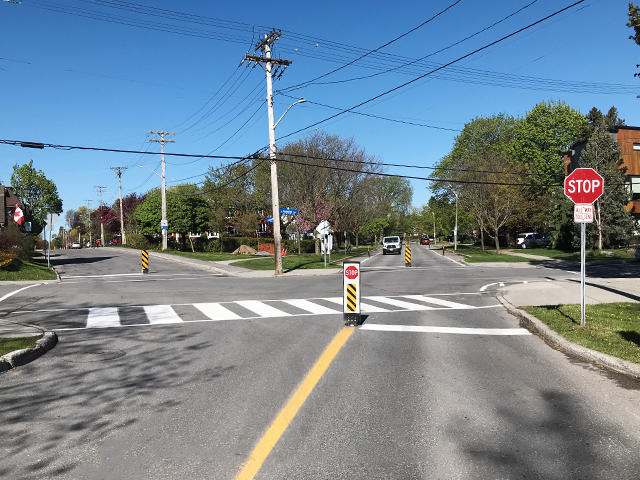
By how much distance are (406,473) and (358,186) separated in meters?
45.2

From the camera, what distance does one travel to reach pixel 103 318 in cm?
1209

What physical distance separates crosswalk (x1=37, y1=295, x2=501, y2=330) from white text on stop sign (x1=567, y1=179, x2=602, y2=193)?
4634 mm

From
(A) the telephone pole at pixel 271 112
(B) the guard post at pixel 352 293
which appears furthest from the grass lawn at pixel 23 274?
(B) the guard post at pixel 352 293

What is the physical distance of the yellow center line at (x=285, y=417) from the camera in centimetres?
406

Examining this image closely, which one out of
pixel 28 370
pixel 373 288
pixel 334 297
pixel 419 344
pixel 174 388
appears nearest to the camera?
pixel 174 388

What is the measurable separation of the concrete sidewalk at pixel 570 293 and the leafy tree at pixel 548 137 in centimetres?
4635

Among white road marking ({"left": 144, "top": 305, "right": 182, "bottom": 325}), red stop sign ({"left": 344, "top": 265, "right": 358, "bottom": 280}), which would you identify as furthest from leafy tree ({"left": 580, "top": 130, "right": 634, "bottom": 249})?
white road marking ({"left": 144, "top": 305, "right": 182, "bottom": 325})

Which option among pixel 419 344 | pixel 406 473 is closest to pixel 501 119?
pixel 419 344

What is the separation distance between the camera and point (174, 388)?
625 cm

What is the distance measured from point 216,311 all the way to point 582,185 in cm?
868

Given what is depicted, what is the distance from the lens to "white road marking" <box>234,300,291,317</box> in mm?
12282

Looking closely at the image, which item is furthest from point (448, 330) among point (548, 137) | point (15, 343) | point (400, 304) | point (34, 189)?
point (34, 189)

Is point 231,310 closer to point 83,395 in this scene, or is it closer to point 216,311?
point 216,311

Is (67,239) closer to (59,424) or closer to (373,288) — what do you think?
(373,288)
